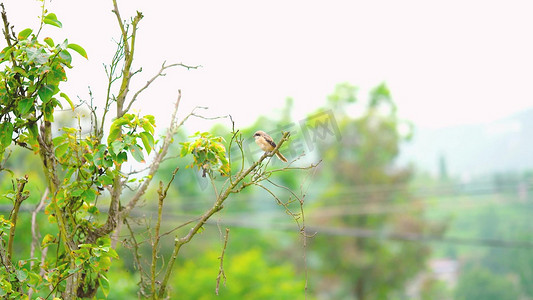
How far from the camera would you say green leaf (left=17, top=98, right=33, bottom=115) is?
1.68m

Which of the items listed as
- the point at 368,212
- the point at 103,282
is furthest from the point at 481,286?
the point at 103,282

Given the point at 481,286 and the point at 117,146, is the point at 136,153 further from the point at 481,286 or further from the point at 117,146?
the point at 481,286

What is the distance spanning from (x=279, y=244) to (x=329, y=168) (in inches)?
147

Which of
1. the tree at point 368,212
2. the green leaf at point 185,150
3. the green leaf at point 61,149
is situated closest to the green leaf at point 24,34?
the green leaf at point 61,149

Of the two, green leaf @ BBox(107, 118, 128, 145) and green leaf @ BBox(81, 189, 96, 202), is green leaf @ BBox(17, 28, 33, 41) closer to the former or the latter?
green leaf @ BBox(107, 118, 128, 145)

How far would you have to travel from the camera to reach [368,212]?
86.3ft

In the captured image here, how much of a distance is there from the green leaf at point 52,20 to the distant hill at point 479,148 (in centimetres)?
2069

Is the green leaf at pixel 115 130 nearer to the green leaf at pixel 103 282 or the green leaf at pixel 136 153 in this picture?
the green leaf at pixel 136 153

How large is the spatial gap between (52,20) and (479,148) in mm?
23483

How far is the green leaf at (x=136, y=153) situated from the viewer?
1.68 m

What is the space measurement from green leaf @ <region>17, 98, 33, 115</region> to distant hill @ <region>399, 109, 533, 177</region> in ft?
68.1

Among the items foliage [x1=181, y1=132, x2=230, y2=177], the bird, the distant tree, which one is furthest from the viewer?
the distant tree

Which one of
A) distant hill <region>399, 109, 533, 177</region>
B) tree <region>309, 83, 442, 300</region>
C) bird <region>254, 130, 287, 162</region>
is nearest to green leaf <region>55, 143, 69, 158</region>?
bird <region>254, 130, 287, 162</region>

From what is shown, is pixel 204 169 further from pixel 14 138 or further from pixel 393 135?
pixel 393 135
